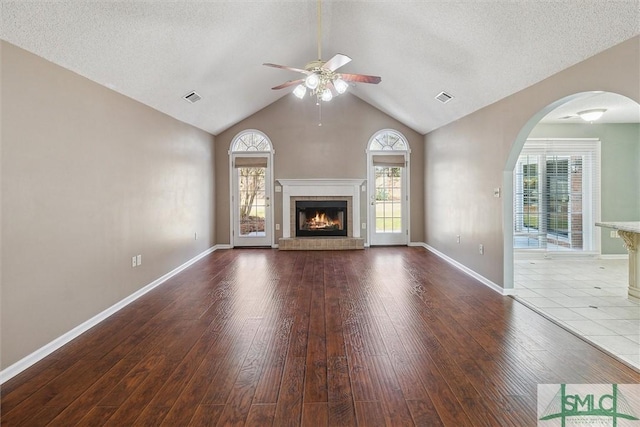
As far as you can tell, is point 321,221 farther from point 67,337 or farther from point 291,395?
point 291,395

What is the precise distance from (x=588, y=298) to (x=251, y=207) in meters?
5.92

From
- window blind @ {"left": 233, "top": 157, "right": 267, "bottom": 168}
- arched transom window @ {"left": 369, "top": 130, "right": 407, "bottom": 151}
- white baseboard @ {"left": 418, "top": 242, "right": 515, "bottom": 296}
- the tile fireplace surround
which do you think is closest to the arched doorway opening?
white baseboard @ {"left": 418, "top": 242, "right": 515, "bottom": 296}

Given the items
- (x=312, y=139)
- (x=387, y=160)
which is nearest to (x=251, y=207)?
(x=312, y=139)

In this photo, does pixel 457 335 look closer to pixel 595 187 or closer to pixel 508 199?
pixel 508 199

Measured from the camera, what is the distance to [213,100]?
5289 mm

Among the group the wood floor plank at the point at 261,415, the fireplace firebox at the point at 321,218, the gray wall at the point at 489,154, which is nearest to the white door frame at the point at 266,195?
the fireplace firebox at the point at 321,218

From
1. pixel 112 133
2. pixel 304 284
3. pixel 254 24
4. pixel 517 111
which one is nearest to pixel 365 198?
pixel 304 284

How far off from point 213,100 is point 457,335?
476 centimetres

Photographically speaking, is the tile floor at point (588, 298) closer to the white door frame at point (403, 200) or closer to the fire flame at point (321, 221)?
the white door frame at point (403, 200)

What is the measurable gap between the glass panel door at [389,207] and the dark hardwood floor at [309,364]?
11.0ft

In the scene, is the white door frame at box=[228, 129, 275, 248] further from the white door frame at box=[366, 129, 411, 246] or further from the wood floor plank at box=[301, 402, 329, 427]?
the wood floor plank at box=[301, 402, 329, 427]

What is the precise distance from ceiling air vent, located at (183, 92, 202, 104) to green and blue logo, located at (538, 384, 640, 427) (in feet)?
16.3

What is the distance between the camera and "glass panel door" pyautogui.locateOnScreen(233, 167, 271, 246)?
726cm

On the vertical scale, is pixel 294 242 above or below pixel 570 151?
below
